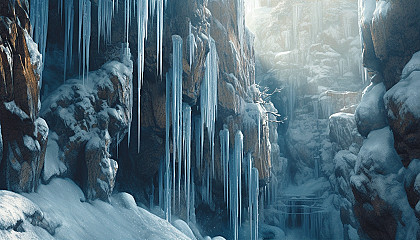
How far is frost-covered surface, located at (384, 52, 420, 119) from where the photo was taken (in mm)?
11273

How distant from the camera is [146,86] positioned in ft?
44.8

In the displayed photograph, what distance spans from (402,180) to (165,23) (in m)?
11.1

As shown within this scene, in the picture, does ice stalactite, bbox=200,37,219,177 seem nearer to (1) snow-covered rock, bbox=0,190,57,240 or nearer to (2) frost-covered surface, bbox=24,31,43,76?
(2) frost-covered surface, bbox=24,31,43,76

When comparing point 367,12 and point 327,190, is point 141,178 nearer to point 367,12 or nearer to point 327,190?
point 367,12

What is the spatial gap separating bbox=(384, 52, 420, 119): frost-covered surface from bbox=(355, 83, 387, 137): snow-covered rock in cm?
133

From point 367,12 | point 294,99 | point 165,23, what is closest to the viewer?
point 165,23

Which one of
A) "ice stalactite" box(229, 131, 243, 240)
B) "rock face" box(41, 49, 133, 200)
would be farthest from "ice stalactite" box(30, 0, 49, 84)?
"ice stalactite" box(229, 131, 243, 240)

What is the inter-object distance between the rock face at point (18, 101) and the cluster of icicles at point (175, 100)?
2966 millimetres

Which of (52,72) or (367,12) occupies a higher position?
(367,12)

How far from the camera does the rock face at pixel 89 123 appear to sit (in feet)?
28.6

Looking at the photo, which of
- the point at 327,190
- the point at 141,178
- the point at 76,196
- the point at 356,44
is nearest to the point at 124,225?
the point at 76,196

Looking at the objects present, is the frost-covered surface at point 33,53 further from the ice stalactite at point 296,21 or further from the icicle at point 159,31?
the ice stalactite at point 296,21

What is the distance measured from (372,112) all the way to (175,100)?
883 centimetres

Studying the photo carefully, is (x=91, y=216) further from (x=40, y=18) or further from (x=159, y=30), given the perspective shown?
(x=159, y=30)
